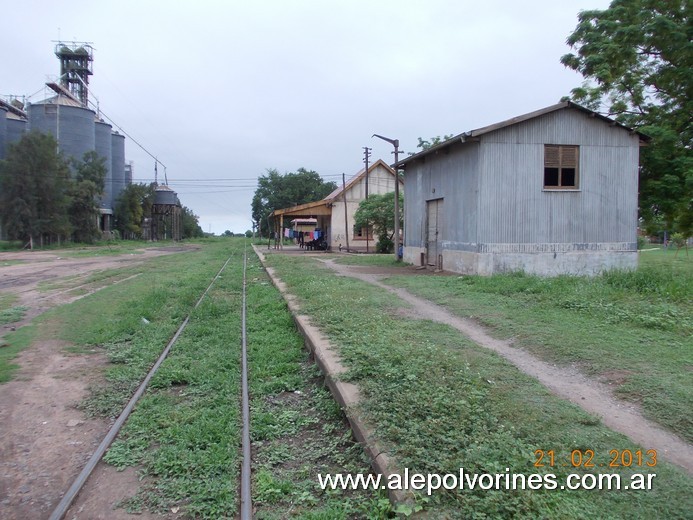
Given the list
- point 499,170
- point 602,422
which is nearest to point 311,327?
point 602,422

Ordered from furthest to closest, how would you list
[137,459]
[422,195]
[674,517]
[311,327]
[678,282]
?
[422,195], [678,282], [311,327], [137,459], [674,517]

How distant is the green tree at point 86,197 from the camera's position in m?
51.2

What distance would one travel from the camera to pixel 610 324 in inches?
312

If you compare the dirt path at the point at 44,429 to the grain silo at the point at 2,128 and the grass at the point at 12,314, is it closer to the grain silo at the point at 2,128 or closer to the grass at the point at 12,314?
the grass at the point at 12,314

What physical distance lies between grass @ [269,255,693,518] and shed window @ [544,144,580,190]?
420 inches

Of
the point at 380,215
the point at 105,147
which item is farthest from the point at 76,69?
Answer: the point at 380,215

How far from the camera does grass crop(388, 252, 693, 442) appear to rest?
5.13 meters

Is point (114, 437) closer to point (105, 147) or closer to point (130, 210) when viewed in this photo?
point (130, 210)

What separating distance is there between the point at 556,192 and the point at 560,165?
2.92 feet

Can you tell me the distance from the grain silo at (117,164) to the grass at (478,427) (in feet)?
233

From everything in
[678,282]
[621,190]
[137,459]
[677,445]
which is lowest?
[137,459]

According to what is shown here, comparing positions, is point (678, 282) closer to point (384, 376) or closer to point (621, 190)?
point (621, 190)

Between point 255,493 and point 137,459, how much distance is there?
124cm

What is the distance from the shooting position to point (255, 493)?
3781 millimetres
